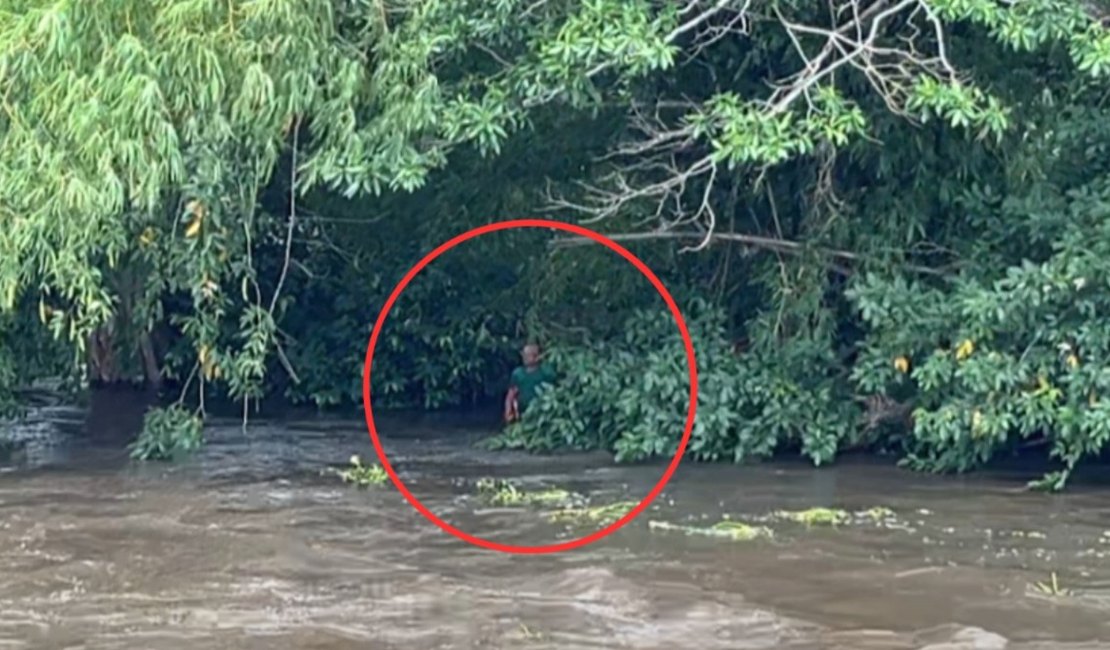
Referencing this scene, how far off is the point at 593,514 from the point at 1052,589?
3.25m

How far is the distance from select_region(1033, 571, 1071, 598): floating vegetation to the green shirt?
6.14 metres

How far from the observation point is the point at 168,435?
13.9 metres

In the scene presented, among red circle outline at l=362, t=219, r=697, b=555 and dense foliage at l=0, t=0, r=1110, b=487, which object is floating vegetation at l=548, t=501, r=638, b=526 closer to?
red circle outline at l=362, t=219, r=697, b=555

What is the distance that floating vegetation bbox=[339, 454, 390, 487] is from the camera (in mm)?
13062

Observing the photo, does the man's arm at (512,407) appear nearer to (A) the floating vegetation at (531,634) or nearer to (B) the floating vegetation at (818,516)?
(B) the floating vegetation at (818,516)

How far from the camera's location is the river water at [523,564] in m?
8.60

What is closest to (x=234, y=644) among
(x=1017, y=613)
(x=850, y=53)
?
(x=1017, y=613)

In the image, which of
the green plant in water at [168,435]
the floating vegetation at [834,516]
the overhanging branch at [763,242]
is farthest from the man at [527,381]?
the floating vegetation at [834,516]

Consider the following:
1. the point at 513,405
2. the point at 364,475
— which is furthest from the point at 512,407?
the point at 364,475

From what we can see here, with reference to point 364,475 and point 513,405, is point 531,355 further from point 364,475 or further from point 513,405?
point 364,475

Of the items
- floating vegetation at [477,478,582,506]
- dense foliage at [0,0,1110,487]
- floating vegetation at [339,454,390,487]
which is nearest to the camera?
dense foliage at [0,0,1110,487]

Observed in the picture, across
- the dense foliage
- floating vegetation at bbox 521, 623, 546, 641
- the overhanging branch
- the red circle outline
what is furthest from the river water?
the overhanging branch

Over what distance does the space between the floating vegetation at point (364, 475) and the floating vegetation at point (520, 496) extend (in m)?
0.79

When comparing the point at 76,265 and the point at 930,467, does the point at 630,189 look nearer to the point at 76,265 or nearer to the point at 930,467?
the point at 930,467
